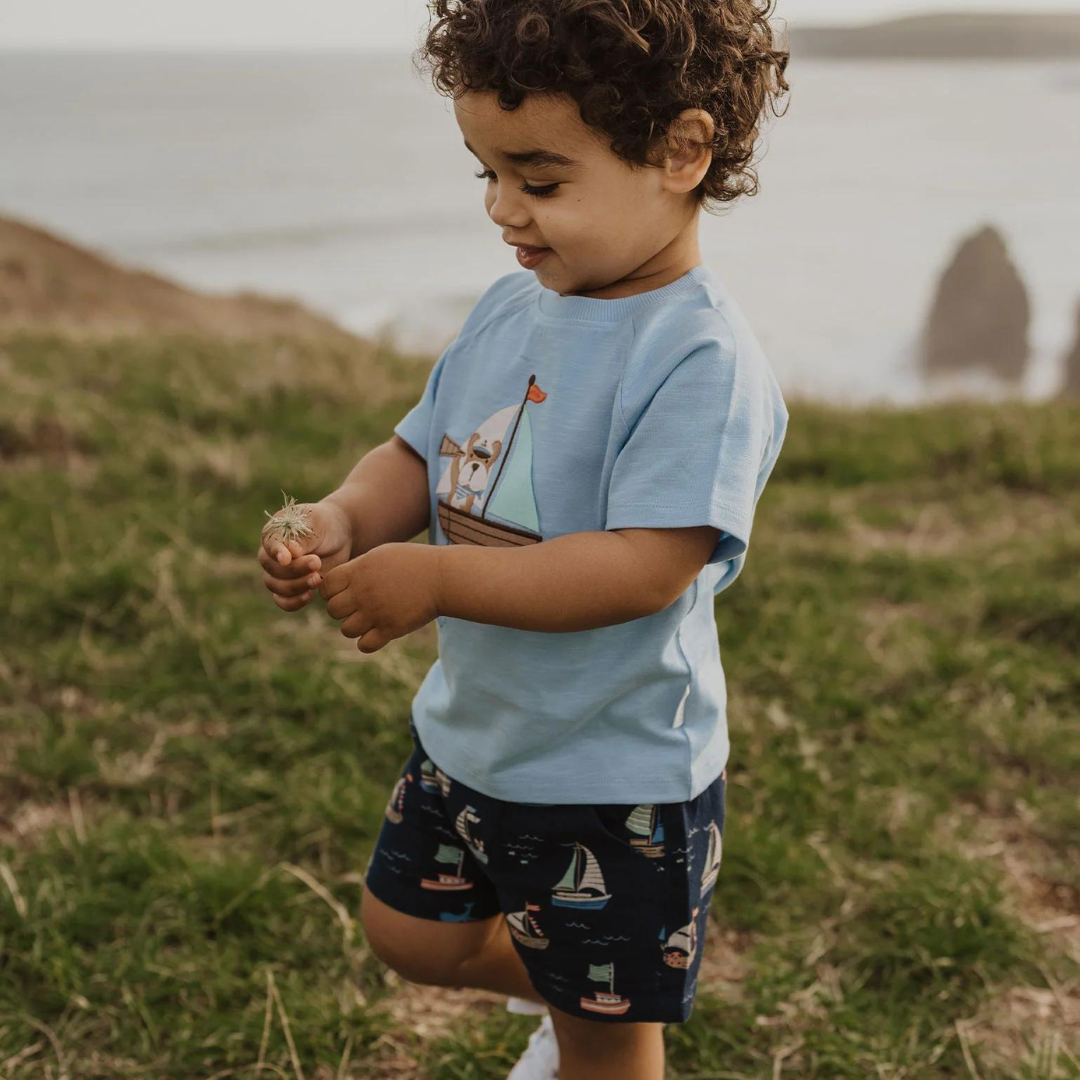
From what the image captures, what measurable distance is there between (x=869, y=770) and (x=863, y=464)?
233 centimetres

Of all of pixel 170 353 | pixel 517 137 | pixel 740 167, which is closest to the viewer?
pixel 517 137

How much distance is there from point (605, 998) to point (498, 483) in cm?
72

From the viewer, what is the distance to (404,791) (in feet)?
6.06

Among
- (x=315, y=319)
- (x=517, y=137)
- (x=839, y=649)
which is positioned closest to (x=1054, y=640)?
(x=839, y=649)

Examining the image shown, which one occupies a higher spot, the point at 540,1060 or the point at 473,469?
the point at 473,469

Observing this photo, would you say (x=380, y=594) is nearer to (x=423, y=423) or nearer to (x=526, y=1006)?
(x=423, y=423)

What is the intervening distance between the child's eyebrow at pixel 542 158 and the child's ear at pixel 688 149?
0.39ft

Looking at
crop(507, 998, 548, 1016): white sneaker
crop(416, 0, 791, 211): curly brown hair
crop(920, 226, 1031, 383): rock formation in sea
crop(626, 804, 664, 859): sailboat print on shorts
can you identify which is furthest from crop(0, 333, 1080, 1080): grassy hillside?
crop(920, 226, 1031, 383): rock formation in sea

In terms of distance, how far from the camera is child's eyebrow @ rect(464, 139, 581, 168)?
4.51 feet

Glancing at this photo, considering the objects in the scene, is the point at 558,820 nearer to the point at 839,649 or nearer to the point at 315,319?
the point at 839,649

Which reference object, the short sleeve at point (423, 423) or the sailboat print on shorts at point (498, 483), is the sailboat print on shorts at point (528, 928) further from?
the short sleeve at point (423, 423)

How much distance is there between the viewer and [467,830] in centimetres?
170

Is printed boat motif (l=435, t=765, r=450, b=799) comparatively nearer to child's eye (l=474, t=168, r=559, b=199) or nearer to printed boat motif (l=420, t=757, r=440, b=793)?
printed boat motif (l=420, t=757, r=440, b=793)

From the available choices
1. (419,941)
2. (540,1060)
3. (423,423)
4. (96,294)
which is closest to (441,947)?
(419,941)
